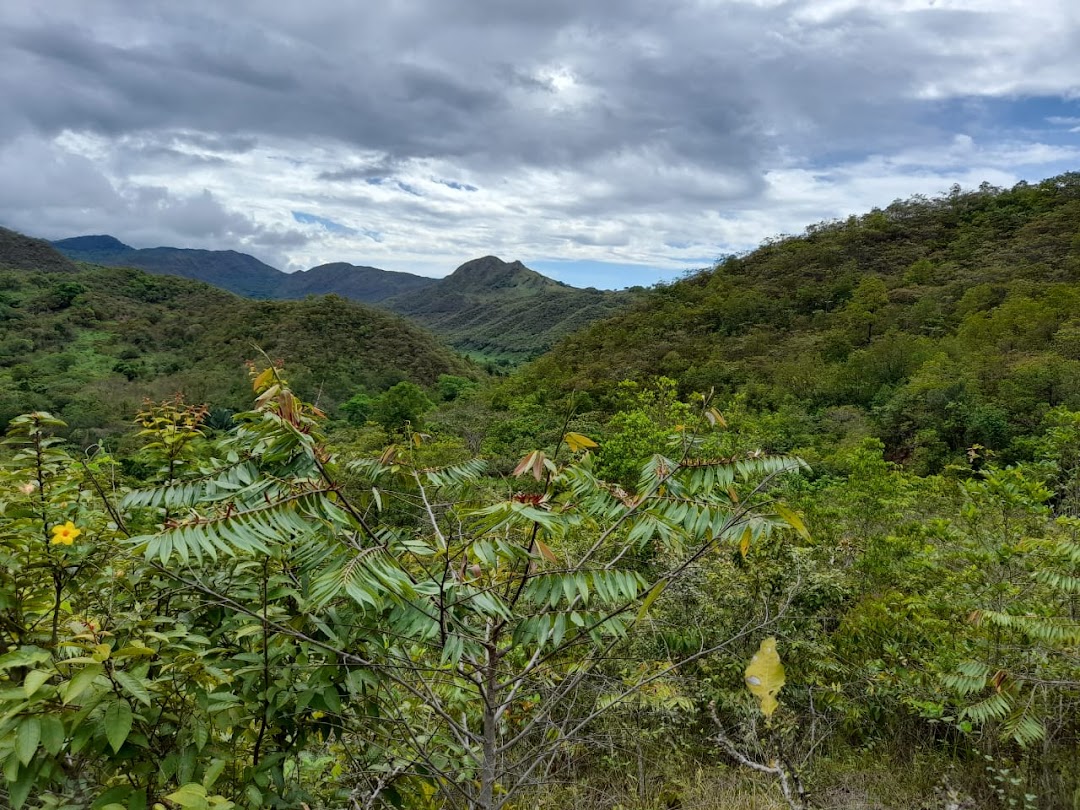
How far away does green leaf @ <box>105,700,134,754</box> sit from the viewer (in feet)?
4.67

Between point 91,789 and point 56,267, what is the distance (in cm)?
15058

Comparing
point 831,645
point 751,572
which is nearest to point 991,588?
point 831,645

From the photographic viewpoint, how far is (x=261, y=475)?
5.98 ft

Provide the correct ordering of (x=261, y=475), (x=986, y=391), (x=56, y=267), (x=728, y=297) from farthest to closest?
(x=56, y=267)
(x=728, y=297)
(x=986, y=391)
(x=261, y=475)

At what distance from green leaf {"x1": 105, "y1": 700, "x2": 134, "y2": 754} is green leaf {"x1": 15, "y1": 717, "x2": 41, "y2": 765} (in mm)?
136

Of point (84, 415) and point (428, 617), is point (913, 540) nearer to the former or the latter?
point (428, 617)

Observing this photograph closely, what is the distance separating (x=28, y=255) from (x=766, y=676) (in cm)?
15799

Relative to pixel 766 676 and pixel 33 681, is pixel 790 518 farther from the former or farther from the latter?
pixel 33 681

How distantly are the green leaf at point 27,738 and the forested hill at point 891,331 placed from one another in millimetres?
10087

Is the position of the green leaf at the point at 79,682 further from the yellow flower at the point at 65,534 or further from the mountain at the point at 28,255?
the mountain at the point at 28,255

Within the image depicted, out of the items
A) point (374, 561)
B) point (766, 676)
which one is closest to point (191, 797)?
point (374, 561)

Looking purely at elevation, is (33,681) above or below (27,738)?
above

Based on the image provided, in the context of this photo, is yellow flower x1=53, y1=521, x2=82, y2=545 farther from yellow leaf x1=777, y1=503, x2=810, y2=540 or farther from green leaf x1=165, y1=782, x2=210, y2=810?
yellow leaf x1=777, y1=503, x2=810, y2=540

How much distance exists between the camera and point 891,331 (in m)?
31.0
